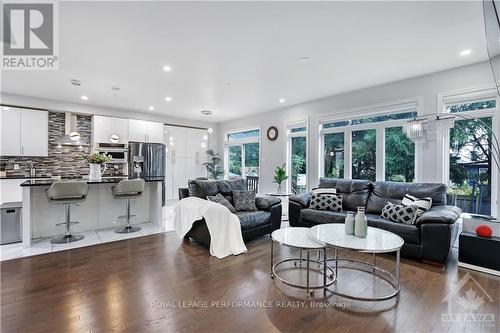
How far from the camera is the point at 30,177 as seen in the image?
5297 mm

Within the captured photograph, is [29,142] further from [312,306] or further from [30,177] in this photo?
[312,306]

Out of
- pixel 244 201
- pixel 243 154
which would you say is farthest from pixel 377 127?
pixel 243 154

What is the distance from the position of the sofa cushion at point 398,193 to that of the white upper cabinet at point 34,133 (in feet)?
22.8

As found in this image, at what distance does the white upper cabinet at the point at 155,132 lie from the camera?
22.7 feet

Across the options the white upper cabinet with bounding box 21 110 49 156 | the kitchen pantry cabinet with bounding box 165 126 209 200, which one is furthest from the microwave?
the kitchen pantry cabinet with bounding box 165 126 209 200

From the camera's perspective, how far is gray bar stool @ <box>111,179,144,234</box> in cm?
404

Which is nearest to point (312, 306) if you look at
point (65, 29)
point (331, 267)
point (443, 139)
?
point (331, 267)

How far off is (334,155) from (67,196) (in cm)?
493

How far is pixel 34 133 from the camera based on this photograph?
5355 mm

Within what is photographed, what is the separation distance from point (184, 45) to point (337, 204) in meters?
3.38

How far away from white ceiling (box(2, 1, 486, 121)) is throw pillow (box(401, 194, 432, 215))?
2.01 m

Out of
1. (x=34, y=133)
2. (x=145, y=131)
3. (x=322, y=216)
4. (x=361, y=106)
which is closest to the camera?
(x=322, y=216)

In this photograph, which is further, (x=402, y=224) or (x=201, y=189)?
(x=201, y=189)

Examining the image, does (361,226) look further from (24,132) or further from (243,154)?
(24,132)
